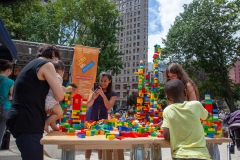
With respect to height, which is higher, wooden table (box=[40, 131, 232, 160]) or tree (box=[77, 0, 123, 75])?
tree (box=[77, 0, 123, 75])

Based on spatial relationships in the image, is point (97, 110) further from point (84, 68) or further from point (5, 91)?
point (84, 68)

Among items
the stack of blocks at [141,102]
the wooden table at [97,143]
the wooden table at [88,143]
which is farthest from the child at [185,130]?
the stack of blocks at [141,102]

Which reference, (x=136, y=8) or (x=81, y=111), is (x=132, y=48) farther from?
(x=81, y=111)

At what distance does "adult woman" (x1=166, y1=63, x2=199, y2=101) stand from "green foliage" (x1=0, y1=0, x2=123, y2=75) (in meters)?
15.4

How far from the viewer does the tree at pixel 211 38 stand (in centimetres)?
1933

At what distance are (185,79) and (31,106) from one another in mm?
1722

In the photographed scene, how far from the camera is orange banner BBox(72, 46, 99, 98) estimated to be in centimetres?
908

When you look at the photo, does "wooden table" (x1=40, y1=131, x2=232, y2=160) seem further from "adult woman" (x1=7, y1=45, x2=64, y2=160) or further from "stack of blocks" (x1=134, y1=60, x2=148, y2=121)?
"stack of blocks" (x1=134, y1=60, x2=148, y2=121)

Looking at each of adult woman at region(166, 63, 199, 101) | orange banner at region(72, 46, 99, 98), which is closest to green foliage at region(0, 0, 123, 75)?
orange banner at region(72, 46, 99, 98)

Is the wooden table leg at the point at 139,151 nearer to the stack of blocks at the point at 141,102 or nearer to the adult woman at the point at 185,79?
the adult woman at the point at 185,79

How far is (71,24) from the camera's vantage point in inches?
882

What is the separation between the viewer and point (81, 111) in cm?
240

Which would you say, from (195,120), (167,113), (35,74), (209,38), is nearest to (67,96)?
(35,74)

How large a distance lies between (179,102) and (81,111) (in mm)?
1015
